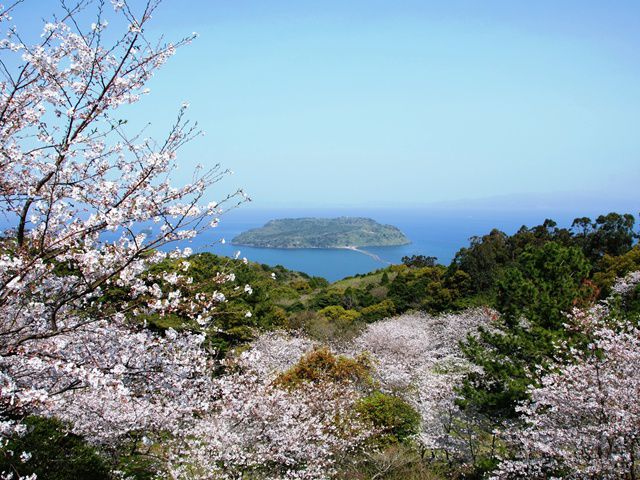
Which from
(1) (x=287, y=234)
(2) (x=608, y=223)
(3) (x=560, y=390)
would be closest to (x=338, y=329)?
(3) (x=560, y=390)

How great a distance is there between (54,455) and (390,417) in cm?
875

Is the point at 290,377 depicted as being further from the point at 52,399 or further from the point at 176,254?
the point at 52,399

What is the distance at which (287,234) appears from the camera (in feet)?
493

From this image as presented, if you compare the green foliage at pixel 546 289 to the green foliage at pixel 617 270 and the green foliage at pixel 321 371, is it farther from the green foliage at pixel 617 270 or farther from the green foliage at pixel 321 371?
the green foliage at pixel 617 270

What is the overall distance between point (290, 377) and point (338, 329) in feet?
40.8

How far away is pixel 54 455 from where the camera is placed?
8023mm

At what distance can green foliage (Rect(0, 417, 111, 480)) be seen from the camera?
734 cm

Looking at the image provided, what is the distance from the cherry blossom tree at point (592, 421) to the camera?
273 inches

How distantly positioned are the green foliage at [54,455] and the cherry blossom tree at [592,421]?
7.98 m

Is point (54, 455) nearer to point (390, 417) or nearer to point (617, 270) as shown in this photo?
point (390, 417)

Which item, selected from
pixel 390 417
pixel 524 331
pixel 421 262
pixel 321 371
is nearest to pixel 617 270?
pixel 524 331

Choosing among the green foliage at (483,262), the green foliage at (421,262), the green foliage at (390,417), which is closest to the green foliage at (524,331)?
the green foliage at (390,417)

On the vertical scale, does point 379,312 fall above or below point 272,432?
below

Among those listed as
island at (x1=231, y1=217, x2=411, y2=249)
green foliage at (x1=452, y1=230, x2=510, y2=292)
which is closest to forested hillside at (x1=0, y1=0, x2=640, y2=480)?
green foliage at (x1=452, y1=230, x2=510, y2=292)
